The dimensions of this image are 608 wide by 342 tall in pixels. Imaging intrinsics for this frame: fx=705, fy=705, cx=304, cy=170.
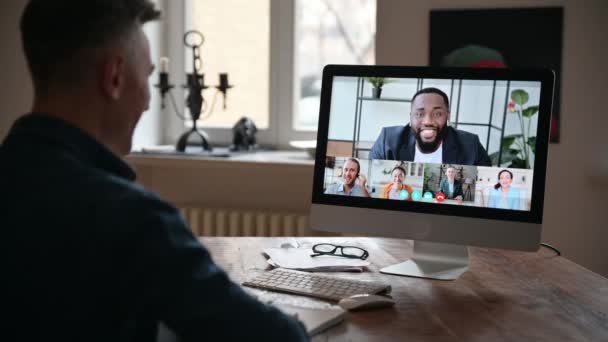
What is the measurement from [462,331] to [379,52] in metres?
1.75

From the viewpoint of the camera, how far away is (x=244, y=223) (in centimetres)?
298

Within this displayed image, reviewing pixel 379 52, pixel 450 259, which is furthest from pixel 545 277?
pixel 379 52

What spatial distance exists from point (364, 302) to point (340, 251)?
0.48 meters

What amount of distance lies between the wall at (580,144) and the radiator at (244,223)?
3.25 feet

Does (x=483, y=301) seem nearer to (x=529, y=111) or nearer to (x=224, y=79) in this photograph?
(x=529, y=111)

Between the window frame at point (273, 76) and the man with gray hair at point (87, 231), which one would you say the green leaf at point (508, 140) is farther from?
the window frame at point (273, 76)

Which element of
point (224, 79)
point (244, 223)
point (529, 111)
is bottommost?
point (244, 223)

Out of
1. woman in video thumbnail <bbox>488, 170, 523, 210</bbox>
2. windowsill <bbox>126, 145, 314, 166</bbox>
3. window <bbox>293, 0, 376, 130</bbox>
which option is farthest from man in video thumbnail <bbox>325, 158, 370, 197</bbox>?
window <bbox>293, 0, 376, 130</bbox>

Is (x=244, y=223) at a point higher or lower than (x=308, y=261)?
lower

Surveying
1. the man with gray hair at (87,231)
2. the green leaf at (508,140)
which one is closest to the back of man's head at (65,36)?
the man with gray hair at (87,231)

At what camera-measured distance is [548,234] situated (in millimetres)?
2711

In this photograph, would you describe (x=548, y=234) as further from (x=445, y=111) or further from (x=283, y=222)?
(x=445, y=111)

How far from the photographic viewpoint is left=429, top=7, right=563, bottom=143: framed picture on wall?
263cm

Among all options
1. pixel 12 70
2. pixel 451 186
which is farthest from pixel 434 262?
pixel 12 70
